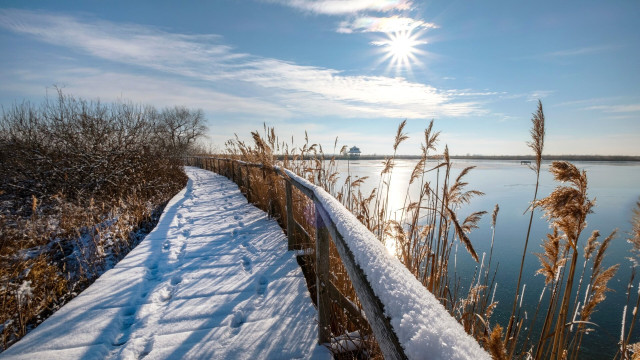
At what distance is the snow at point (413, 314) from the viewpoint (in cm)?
53

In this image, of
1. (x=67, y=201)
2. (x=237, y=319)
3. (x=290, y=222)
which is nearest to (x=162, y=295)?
(x=237, y=319)

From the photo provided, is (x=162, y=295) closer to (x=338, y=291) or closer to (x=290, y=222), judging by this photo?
(x=290, y=222)

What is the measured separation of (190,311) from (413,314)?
7.72 feet

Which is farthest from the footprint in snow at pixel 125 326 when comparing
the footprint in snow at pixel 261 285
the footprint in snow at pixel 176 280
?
the footprint in snow at pixel 261 285

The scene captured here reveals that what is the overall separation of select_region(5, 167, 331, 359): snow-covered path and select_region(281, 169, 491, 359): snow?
1.30 m

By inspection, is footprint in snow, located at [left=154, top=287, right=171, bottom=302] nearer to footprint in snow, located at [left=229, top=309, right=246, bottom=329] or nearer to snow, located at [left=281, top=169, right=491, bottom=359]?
footprint in snow, located at [left=229, top=309, right=246, bottom=329]

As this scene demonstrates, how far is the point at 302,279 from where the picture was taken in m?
2.88

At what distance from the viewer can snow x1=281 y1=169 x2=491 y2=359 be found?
0.53 m

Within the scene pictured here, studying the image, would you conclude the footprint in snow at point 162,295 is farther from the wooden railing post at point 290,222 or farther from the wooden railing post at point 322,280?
the wooden railing post at point 322,280

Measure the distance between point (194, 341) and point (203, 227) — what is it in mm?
3064

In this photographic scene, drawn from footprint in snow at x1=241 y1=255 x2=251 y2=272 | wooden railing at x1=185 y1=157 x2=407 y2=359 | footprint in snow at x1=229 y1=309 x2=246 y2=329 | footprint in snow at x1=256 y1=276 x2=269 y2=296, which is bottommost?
footprint in snow at x1=229 y1=309 x2=246 y2=329

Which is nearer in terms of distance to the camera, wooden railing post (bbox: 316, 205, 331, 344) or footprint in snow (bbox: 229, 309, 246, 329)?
wooden railing post (bbox: 316, 205, 331, 344)

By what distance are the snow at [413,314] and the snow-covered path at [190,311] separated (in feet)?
4.27

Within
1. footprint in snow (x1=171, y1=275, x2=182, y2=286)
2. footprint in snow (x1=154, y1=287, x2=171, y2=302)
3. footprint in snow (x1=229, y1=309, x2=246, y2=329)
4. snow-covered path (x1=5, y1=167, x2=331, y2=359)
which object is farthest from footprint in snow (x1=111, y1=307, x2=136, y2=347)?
footprint in snow (x1=229, y1=309, x2=246, y2=329)
